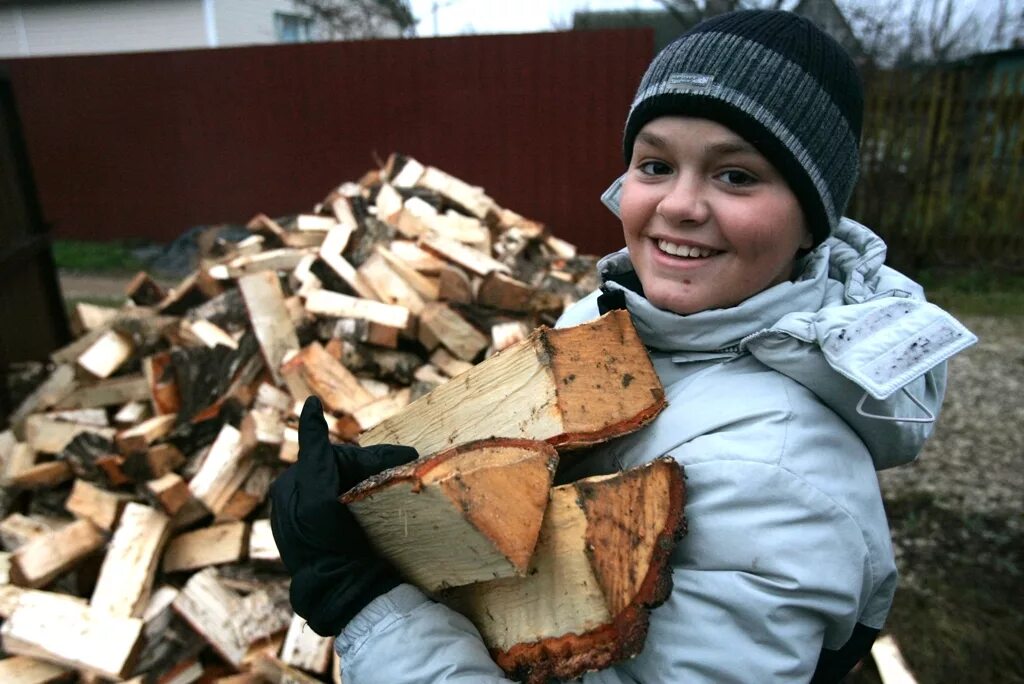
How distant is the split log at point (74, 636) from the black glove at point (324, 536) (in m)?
1.80

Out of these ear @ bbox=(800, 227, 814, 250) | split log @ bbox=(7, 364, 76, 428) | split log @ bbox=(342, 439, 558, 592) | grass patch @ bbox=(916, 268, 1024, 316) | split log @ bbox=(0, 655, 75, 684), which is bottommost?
grass patch @ bbox=(916, 268, 1024, 316)

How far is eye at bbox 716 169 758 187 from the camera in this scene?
1.11 meters

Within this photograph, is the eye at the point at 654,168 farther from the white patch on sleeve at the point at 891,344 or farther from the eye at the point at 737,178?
the white patch on sleeve at the point at 891,344

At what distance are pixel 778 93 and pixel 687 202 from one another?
0.22 meters

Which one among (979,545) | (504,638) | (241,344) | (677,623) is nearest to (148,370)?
(241,344)

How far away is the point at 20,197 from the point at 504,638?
494 centimetres

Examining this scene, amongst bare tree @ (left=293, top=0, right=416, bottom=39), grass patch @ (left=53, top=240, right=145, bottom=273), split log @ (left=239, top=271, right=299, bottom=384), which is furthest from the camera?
bare tree @ (left=293, top=0, right=416, bottom=39)

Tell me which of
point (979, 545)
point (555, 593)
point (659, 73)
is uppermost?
point (659, 73)

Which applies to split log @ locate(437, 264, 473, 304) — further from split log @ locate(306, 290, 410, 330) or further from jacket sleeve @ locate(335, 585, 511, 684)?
jacket sleeve @ locate(335, 585, 511, 684)

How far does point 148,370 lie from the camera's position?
139 inches

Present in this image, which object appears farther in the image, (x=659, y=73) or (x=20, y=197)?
(x=20, y=197)

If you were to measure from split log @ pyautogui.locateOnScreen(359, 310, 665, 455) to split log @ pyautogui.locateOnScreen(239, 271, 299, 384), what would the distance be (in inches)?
102

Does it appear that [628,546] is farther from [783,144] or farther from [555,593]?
[783,144]

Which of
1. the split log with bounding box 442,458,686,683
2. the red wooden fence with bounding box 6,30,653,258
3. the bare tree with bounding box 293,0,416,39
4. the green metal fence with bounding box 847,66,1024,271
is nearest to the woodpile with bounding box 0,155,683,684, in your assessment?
the split log with bounding box 442,458,686,683
